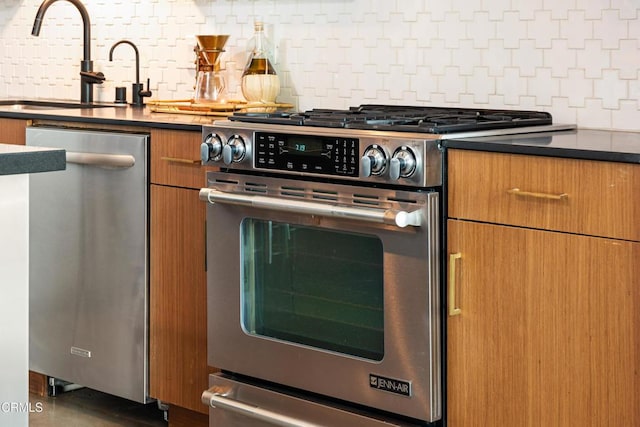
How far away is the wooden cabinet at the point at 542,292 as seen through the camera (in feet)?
7.73

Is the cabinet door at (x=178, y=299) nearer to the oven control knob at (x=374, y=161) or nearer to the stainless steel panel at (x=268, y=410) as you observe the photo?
the stainless steel panel at (x=268, y=410)

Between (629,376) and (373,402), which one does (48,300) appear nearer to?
(373,402)

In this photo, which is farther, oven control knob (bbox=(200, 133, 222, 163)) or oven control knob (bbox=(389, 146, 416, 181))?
oven control knob (bbox=(200, 133, 222, 163))

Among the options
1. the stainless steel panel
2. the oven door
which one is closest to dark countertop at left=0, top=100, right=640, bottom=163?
the oven door

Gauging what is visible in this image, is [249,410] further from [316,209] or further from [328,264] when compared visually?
[316,209]

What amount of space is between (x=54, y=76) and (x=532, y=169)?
2920 millimetres

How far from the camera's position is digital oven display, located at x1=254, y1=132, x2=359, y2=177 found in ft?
9.01

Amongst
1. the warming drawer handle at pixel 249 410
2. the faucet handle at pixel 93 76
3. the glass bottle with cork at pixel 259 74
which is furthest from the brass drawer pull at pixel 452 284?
the faucet handle at pixel 93 76

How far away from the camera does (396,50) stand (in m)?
3.55

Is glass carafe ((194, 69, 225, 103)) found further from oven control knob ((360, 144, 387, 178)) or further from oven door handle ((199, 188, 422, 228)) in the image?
oven control knob ((360, 144, 387, 178))

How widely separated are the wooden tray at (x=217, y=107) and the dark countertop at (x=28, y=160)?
143 cm

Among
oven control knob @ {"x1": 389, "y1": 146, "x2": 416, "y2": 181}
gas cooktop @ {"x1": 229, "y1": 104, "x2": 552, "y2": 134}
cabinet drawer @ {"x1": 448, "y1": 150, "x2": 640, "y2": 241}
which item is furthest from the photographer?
gas cooktop @ {"x1": 229, "y1": 104, "x2": 552, "y2": 134}

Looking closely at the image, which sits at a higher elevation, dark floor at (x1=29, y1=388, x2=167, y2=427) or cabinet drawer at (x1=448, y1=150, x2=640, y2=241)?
cabinet drawer at (x1=448, y1=150, x2=640, y2=241)

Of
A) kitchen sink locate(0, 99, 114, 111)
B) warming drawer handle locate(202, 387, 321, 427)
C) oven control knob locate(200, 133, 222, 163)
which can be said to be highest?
kitchen sink locate(0, 99, 114, 111)
